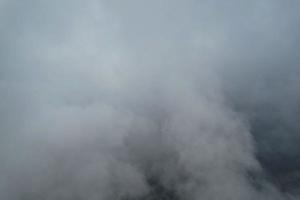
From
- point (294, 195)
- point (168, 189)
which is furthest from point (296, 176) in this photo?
point (168, 189)

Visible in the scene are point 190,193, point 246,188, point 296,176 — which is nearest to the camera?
point 246,188

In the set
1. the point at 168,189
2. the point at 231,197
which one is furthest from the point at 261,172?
the point at 168,189

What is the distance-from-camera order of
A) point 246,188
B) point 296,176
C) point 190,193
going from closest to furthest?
point 246,188
point 190,193
point 296,176

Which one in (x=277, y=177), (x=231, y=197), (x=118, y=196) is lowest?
(x=231, y=197)

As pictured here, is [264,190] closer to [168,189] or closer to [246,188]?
[246,188]

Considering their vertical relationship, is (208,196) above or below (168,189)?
below

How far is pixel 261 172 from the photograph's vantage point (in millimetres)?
181250

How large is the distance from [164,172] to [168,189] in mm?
11877

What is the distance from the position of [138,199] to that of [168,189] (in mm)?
20432

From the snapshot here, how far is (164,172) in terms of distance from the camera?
19638 cm

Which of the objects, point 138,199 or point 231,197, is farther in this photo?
point 138,199

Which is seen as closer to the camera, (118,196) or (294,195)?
(294,195)

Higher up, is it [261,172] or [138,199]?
[261,172]

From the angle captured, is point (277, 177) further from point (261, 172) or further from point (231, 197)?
point (231, 197)
